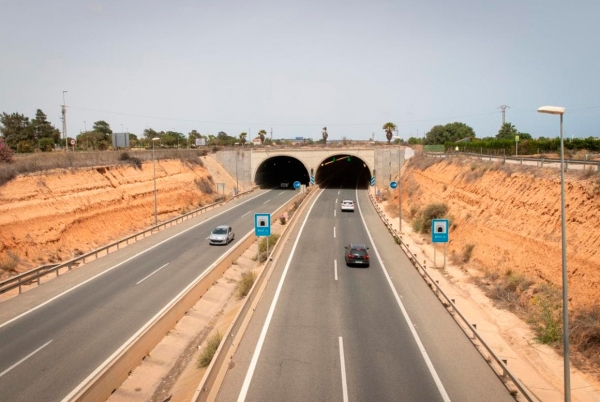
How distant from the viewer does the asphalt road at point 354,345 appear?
1270 centimetres

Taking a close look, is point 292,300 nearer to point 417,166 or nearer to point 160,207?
point 160,207

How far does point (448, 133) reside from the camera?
13738 cm

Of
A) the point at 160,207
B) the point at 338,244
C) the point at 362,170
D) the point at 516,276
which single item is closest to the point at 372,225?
the point at 338,244

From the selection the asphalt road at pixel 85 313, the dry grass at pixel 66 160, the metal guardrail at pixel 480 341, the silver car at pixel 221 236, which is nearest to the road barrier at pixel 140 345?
the asphalt road at pixel 85 313

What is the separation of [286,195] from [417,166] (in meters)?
20.0

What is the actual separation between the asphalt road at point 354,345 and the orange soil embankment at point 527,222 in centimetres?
534

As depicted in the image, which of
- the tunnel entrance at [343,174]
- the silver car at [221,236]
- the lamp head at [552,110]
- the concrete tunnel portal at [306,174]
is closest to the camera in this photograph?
the lamp head at [552,110]

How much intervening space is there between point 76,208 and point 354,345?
3220 cm

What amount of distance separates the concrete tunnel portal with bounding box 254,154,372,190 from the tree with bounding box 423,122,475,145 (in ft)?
108

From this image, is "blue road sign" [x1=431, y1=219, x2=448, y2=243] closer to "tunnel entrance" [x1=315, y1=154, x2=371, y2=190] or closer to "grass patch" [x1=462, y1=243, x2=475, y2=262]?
"grass patch" [x1=462, y1=243, x2=475, y2=262]

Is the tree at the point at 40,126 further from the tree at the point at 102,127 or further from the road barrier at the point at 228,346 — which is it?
the road barrier at the point at 228,346

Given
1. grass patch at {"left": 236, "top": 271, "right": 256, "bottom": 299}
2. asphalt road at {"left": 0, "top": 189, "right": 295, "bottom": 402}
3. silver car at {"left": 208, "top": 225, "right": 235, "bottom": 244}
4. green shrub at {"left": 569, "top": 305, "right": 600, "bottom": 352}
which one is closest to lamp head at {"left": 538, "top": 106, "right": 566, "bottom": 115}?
green shrub at {"left": 569, "top": 305, "right": 600, "bottom": 352}

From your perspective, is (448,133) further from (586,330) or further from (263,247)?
(586,330)

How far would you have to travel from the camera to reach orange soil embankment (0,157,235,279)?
105 ft
